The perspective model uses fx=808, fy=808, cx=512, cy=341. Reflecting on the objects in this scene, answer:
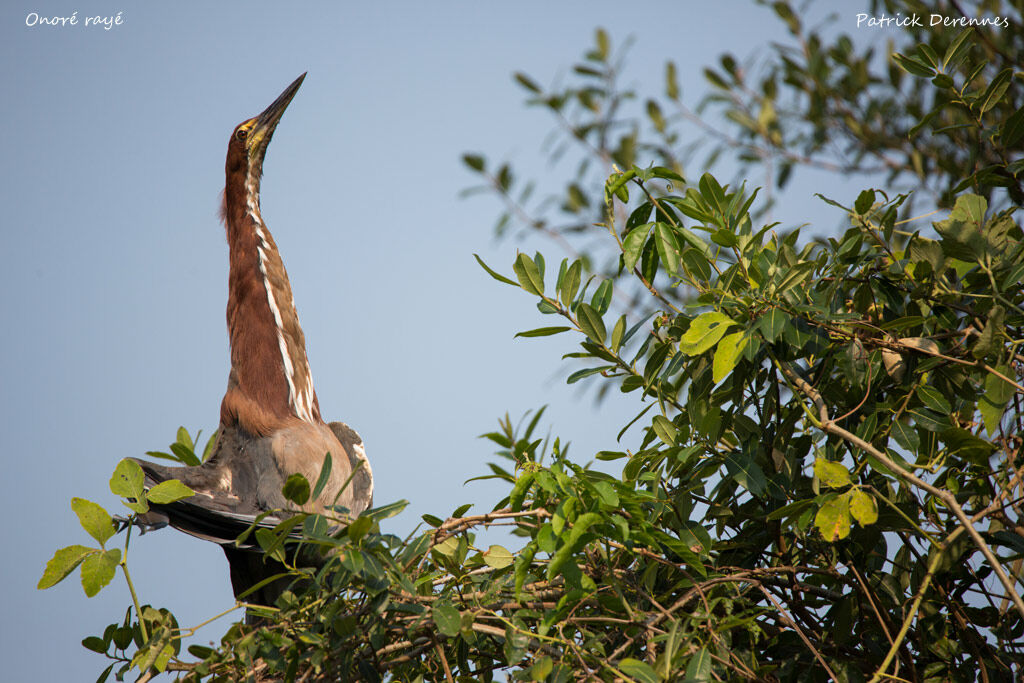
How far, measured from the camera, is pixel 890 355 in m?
1.07

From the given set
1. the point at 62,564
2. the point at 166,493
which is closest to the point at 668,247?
the point at 166,493

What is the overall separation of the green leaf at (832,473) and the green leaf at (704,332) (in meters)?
0.18

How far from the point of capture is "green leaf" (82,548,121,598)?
104cm

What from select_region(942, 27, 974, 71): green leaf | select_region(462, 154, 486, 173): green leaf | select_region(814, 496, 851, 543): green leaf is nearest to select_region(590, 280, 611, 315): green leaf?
select_region(814, 496, 851, 543): green leaf

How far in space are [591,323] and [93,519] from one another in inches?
27.8

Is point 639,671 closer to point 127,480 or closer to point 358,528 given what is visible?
point 358,528

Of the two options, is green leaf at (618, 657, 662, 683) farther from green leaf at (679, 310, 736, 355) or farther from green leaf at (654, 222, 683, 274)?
green leaf at (654, 222, 683, 274)

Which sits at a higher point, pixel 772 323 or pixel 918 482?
pixel 772 323

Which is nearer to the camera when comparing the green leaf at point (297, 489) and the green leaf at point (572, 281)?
the green leaf at point (297, 489)

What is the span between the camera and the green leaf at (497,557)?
1.05 meters

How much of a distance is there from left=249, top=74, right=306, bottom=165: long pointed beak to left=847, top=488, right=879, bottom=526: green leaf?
239cm

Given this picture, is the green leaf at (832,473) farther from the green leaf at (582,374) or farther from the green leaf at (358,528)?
the green leaf at (358,528)

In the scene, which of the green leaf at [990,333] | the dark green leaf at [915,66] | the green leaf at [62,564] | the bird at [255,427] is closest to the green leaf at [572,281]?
the green leaf at [990,333]

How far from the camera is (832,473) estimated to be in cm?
92
